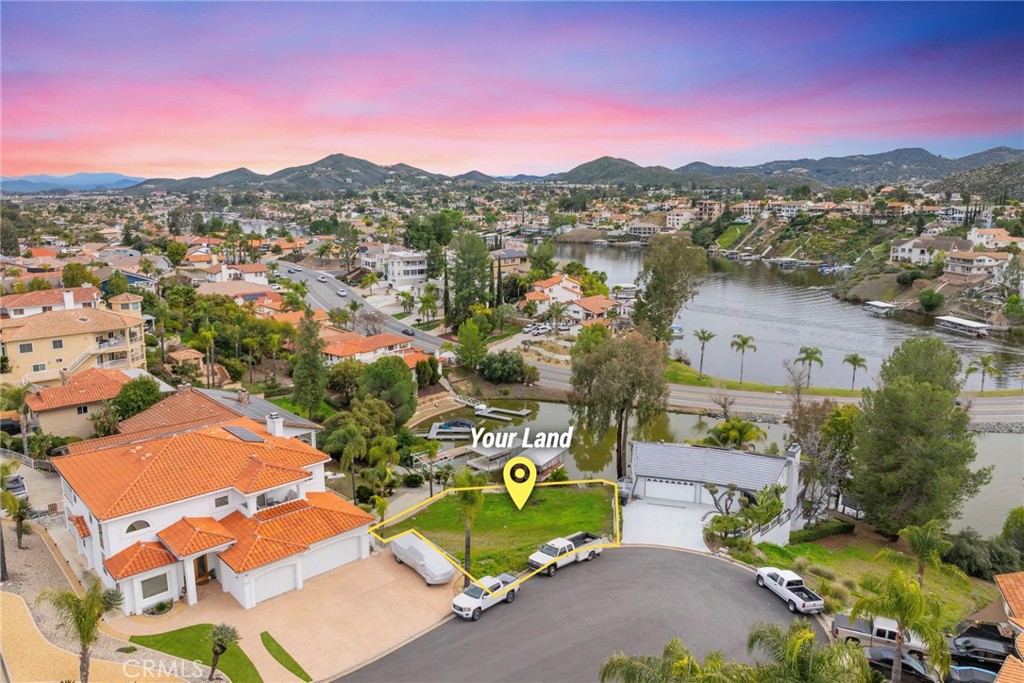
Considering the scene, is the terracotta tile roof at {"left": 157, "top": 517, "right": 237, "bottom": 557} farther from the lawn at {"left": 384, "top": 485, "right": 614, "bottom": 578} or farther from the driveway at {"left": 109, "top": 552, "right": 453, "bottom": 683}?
the lawn at {"left": 384, "top": 485, "right": 614, "bottom": 578}

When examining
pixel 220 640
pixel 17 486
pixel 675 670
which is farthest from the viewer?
pixel 17 486

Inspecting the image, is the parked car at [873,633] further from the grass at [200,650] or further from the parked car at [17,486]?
the parked car at [17,486]

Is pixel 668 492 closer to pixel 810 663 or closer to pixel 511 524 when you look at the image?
pixel 511 524

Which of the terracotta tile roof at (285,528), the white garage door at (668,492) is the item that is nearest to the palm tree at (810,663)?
the terracotta tile roof at (285,528)

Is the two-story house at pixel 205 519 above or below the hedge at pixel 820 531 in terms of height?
above

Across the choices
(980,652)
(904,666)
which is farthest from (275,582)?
(980,652)

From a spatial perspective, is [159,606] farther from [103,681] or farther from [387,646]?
[387,646]
